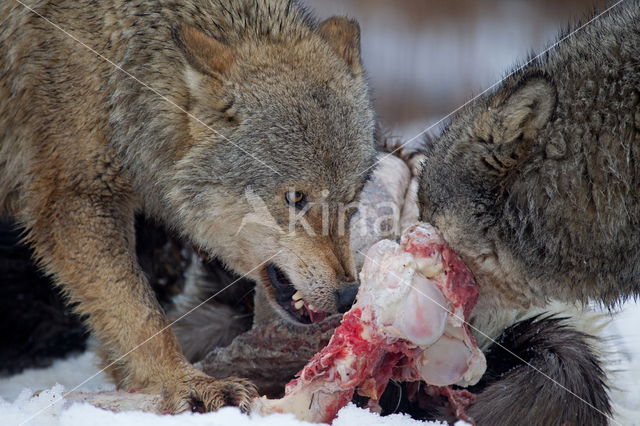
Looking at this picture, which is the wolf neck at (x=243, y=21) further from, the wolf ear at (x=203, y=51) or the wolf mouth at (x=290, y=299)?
the wolf mouth at (x=290, y=299)

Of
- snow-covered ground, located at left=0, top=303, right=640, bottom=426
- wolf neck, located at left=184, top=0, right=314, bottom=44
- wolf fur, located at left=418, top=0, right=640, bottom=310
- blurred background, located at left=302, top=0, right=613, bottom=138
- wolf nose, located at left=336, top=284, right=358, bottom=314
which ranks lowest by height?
snow-covered ground, located at left=0, top=303, right=640, bottom=426

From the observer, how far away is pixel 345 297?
2627mm

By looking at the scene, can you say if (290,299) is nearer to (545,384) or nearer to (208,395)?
(208,395)

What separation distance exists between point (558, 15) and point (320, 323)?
374 centimetres

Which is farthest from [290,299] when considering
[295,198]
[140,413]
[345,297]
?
[140,413]

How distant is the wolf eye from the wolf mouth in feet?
0.83

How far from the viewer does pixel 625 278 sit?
7.35ft

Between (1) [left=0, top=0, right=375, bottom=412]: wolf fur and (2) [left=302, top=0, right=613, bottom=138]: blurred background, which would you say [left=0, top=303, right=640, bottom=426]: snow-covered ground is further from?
(2) [left=302, top=0, right=613, bottom=138]: blurred background

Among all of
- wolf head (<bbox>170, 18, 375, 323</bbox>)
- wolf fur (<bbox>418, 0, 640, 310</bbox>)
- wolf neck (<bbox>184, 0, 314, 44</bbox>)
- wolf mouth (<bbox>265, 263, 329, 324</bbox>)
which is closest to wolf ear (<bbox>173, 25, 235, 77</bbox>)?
wolf head (<bbox>170, 18, 375, 323</bbox>)

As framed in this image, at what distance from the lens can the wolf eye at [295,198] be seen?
2.67m

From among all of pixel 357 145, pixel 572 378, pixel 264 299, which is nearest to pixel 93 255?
pixel 264 299

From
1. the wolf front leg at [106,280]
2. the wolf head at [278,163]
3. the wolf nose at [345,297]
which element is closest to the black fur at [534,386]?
the wolf nose at [345,297]

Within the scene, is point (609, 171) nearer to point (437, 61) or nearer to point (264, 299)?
point (264, 299)

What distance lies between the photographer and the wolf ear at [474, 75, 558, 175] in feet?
7.16
